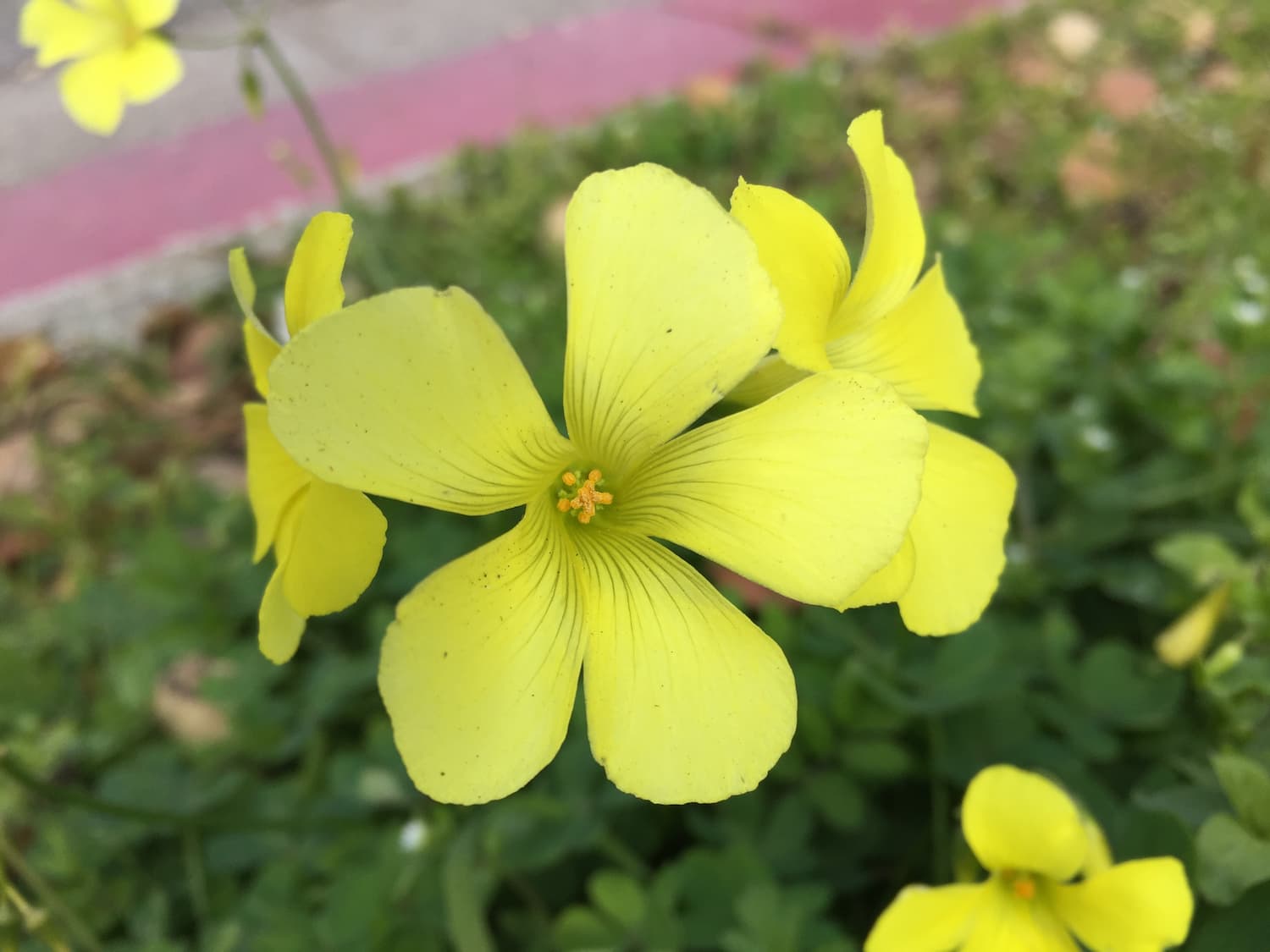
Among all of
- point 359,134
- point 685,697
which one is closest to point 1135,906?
point 685,697

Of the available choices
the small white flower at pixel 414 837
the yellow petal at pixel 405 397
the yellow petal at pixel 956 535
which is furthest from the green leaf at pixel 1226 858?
the small white flower at pixel 414 837

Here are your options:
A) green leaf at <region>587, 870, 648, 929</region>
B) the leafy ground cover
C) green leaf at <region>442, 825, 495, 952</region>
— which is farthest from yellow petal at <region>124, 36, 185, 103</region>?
green leaf at <region>587, 870, 648, 929</region>

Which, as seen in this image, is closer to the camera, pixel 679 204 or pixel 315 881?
pixel 679 204

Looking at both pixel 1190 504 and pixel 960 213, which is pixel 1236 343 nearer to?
pixel 1190 504

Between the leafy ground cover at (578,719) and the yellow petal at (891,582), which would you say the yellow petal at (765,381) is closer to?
the yellow petal at (891,582)

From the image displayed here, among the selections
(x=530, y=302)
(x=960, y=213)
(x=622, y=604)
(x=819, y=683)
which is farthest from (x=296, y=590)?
(x=960, y=213)

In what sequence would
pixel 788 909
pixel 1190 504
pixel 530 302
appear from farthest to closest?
pixel 530 302
pixel 1190 504
pixel 788 909

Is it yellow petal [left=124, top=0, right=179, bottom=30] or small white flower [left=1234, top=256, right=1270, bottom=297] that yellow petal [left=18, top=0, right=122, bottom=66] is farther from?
small white flower [left=1234, top=256, right=1270, bottom=297]
